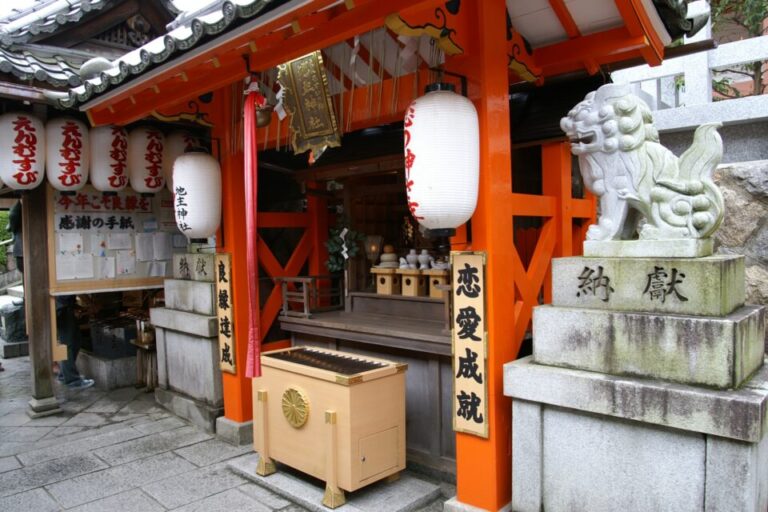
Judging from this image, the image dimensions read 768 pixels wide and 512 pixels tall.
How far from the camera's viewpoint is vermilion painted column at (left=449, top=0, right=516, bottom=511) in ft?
14.7

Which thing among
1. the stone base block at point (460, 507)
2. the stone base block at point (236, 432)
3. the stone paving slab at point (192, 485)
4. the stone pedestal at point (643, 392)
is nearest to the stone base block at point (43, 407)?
the stone base block at point (236, 432)

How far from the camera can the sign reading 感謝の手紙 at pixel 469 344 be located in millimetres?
4527

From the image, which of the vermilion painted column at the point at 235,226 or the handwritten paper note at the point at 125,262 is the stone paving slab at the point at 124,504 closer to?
the vermilion painted column at the point at 235,226

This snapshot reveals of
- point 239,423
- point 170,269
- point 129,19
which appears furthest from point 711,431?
point 129,19

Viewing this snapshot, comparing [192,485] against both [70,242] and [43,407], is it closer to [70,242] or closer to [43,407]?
[43,407]

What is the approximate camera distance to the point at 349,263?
25.5 feet

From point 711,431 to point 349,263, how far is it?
5.14m

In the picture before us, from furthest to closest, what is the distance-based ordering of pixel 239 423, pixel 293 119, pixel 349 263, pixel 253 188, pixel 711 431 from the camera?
pixel 349 263
pixel 239 423
pixel 293 119
pixel 253 188
pixel 711 431

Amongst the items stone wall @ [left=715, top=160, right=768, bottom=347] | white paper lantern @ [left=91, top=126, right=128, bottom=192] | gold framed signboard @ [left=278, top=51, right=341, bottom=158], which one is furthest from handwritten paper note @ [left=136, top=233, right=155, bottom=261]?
stone wall @ [left=715, top=160, right=768, bottom=347]

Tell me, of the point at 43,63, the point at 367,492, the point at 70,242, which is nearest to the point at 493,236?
the point at 367,492

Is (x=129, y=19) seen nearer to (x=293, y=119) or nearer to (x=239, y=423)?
(x=293, y=119)

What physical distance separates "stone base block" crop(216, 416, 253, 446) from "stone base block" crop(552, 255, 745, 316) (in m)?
4.59

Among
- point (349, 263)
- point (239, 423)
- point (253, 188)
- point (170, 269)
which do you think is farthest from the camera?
point (170, 269)

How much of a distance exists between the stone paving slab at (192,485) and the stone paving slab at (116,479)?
0.60 feet
